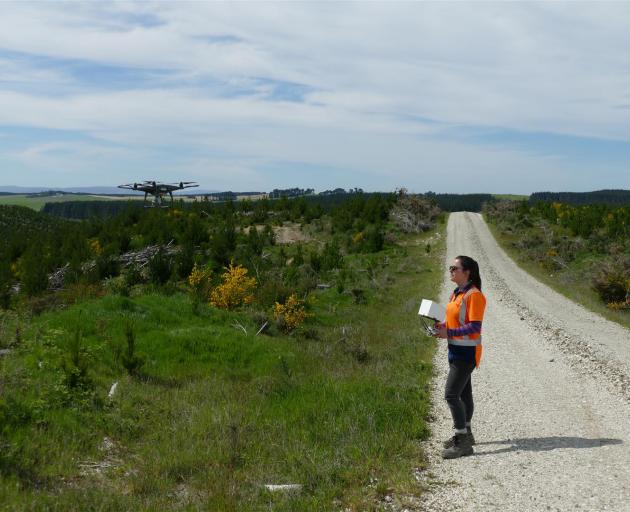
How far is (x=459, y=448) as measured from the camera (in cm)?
629

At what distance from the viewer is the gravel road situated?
205 inches

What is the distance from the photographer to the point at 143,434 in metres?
7.40

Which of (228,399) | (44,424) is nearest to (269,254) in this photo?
(228,399)

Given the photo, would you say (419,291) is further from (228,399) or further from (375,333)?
(228,399)

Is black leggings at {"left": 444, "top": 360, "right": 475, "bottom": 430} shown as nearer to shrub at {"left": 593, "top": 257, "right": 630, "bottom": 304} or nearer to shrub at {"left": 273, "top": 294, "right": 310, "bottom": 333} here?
shrub at {"left": 273, "top": 294, "right": 310, "bottom": 333}

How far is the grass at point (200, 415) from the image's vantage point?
545 cm

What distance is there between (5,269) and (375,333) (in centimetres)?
2545

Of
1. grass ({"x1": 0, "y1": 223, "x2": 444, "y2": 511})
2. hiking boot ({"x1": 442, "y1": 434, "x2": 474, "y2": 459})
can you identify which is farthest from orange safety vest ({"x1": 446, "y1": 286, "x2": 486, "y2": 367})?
grass ({"x1": 0, "y1": 223, "x2": 444, "y2": 511})

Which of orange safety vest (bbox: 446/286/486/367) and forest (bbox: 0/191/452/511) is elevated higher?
orange safety vest (bbox: 446/286/486/367)

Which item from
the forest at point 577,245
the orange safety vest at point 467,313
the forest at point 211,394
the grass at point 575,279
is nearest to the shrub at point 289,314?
the forest at point 211,394

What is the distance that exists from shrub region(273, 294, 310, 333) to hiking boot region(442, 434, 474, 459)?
8.62 meters

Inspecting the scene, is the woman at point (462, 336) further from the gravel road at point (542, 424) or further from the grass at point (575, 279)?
the grass at point (575, 279)

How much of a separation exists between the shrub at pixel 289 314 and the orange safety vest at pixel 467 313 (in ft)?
28.5

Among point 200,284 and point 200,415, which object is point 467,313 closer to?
point 200,415
